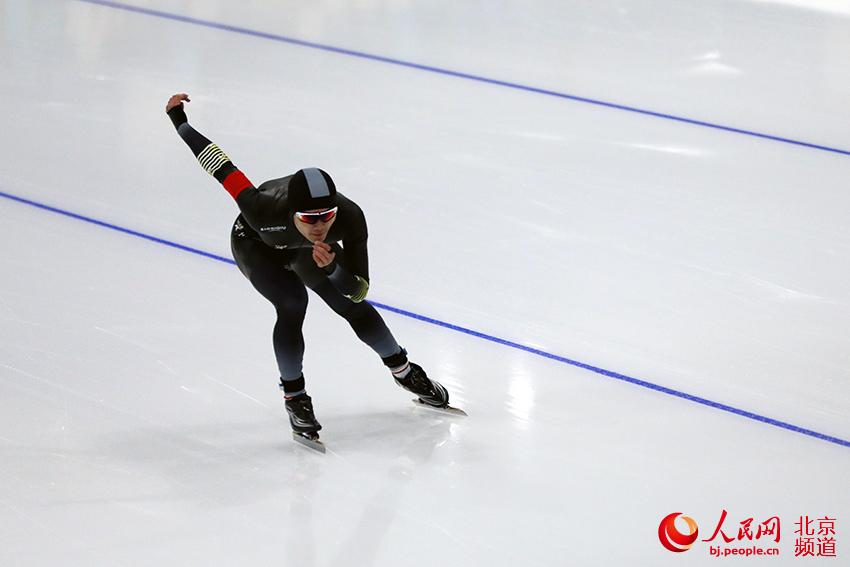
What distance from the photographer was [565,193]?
561 centimetres

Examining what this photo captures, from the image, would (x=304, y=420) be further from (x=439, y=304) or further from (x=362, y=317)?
(x=439, y=304)

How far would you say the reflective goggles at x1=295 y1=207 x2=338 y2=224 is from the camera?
3031 millimetres

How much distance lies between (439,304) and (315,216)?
1.48 meters

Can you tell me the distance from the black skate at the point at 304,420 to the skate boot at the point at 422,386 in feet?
1.08

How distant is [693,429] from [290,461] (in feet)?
A: 4.22

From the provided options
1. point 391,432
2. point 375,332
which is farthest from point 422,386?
Answer: point 375,332

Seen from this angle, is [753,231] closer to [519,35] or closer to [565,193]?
[565,193]

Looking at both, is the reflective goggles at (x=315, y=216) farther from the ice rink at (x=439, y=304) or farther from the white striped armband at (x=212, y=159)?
the ice rink at (x=439, y=304)

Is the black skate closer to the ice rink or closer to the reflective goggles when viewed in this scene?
the ice rink

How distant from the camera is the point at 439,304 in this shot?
445 cm

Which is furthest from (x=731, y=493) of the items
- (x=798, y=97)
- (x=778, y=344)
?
(x=798, y=97)

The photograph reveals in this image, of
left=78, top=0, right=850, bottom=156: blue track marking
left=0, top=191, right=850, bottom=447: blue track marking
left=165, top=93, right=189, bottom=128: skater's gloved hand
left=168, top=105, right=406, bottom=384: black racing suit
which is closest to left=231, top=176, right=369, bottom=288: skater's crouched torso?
left=168, top=105, right=406, bottom=384: black racing suit

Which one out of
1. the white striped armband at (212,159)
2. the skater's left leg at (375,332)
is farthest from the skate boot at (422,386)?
the white striped armband at (212,159)

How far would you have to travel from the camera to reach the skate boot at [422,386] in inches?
144
